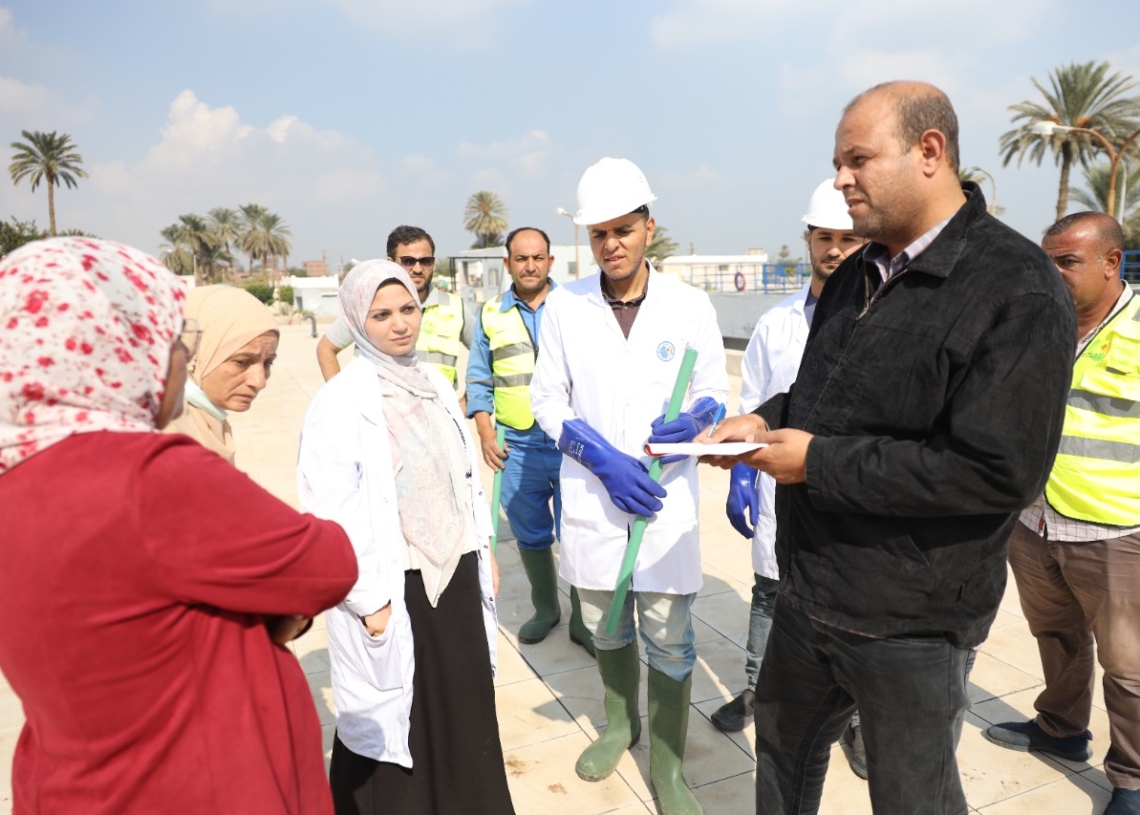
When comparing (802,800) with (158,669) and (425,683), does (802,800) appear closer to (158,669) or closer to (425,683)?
(425,683)

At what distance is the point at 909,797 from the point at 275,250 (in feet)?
206

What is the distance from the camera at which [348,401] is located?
7.20ft

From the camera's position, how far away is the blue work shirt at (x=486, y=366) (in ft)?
13.2

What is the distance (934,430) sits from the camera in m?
1.61

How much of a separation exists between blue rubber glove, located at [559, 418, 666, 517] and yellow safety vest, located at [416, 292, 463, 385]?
178 centimetres

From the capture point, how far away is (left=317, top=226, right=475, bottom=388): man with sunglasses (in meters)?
4.17

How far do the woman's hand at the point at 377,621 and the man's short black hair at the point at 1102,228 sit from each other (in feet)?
8.28

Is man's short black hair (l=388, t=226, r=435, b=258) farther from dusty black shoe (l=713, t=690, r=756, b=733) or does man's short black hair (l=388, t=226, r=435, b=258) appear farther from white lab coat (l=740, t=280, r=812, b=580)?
dusty black shoe (l=713, t=690, r=756, b=733)

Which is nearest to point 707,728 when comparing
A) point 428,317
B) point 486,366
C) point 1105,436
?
point 1105,436

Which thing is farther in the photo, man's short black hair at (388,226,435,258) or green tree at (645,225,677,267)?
green tree at (645,225,677,267)

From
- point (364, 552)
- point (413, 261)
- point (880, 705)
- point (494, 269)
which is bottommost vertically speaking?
point (880, 705)

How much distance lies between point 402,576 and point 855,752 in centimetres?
189

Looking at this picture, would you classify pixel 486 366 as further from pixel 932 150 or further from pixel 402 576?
pixel 932 150

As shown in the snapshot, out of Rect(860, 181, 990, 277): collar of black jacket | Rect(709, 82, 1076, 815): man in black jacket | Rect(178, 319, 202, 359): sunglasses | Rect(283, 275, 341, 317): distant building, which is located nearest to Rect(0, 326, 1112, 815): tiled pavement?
Rect(709, 82, 1076, 815): man in black jacket
